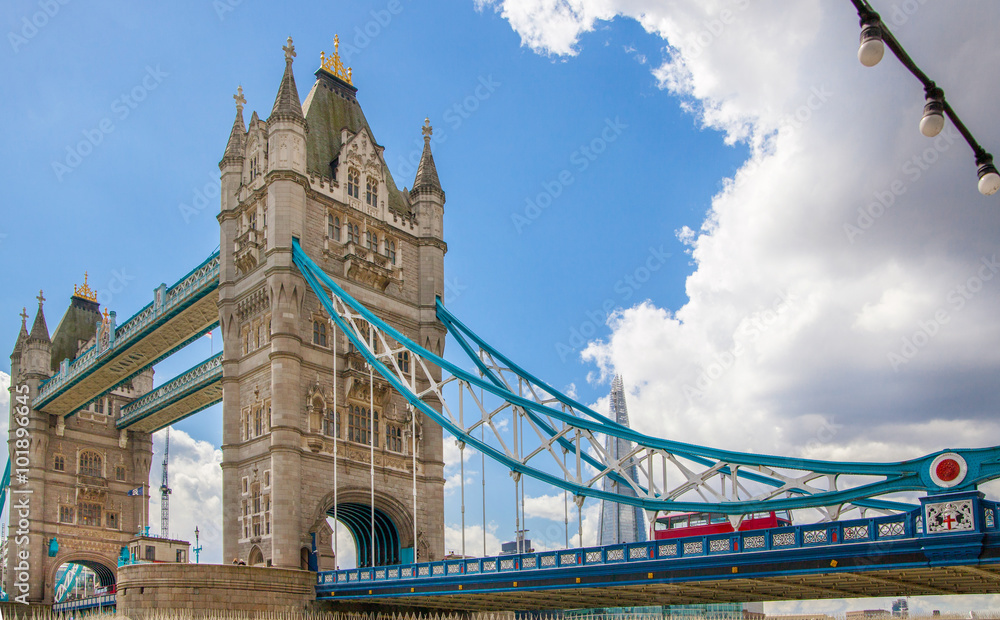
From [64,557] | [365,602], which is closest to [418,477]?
[365,602]

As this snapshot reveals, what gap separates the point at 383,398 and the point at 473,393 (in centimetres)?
902

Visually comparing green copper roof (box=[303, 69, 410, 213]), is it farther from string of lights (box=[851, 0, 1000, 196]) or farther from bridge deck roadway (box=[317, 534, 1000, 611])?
string of lights (box=[851, 0, 1000, 196])

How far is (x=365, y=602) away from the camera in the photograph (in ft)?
124

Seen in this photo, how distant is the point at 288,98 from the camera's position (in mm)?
44375

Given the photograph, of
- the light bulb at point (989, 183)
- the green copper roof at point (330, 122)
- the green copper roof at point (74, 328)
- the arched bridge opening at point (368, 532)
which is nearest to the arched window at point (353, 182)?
the green copper roof at point (330, 122)

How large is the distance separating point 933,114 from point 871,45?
1.23 m

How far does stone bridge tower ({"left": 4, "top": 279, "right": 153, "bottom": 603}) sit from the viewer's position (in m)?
63.3

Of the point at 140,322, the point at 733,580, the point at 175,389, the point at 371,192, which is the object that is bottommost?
the point at 733,580

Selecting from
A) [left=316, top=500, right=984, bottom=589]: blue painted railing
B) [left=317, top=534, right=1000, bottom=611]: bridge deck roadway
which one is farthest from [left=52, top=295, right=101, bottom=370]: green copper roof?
[left=316, top=500, right=984, bottom=589]: blue painted railing

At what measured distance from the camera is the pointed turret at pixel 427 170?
50.4 metres

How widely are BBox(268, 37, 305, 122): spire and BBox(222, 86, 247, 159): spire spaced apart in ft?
13.8

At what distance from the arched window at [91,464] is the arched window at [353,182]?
35975 mm

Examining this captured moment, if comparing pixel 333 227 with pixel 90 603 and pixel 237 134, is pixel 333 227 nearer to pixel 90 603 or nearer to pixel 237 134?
pixel 237 134

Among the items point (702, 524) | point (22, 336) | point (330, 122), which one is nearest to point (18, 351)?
point (22, 336)
